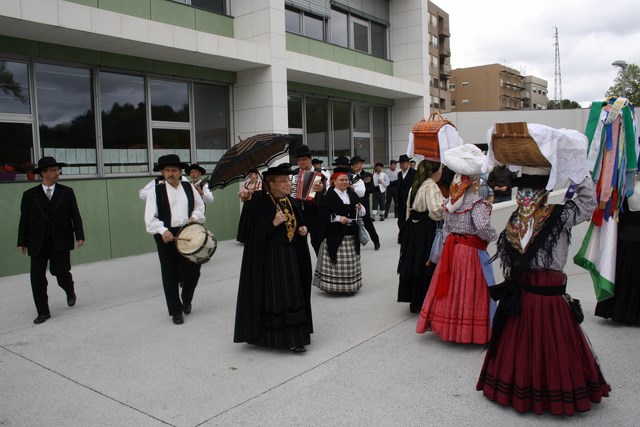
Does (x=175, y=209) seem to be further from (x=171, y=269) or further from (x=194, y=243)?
(x=171, y=269)

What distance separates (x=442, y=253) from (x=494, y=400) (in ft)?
5.44

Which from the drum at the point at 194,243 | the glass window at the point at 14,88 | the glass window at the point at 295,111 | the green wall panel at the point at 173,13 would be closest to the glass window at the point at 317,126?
the glass window at the point at 295,111

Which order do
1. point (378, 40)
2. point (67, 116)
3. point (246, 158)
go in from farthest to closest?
point (378, 40), point (67, 116), point (246, 158)

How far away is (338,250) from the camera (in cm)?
741

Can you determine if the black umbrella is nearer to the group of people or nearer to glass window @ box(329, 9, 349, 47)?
the group of people

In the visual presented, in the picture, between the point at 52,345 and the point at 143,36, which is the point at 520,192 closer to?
the point at 52,345

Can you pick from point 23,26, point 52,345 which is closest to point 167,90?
point 23,26

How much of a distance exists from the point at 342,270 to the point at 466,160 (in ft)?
9.12

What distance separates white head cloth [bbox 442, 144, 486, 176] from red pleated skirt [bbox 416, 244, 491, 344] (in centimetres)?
70

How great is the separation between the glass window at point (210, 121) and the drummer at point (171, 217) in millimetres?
6106

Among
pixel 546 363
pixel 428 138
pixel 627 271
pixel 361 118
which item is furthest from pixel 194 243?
pixel 361 118

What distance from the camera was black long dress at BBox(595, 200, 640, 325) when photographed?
18.3ft

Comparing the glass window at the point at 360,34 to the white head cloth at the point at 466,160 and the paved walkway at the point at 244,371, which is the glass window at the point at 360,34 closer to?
the paved walkway at the point at 244,371

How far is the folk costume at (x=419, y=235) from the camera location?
596 centimetres
